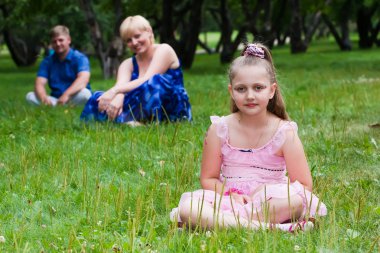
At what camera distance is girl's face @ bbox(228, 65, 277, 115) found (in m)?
4.64

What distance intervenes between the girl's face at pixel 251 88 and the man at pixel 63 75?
7089 millimetres

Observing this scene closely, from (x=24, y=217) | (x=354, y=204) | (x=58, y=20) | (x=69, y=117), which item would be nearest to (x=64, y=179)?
(x=24, y=217)

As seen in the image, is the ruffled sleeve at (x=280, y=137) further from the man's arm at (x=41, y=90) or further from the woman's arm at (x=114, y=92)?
the man's arm at (x=41, y=90)

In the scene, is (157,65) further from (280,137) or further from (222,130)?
(280,137)

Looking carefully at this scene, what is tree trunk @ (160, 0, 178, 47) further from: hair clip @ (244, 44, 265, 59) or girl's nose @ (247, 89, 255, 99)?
girl's nose @ (247, 89, 255, 99)

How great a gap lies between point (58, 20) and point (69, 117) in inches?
1093

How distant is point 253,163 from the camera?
481cm

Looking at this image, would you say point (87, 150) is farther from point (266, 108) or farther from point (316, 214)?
point (316, 214)

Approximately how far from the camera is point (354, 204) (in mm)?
4676

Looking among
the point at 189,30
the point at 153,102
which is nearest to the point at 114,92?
the point at 153,102

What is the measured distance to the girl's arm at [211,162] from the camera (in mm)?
4815

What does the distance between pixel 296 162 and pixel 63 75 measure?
25.9ft

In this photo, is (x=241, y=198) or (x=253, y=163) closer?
(x=241, y=198)

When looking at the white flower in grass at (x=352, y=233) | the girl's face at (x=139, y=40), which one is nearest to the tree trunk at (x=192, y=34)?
the girl's face at (x=139, y=40)
